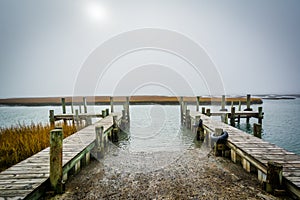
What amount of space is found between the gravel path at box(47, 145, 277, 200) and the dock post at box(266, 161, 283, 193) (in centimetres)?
26

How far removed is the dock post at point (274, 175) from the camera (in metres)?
4.42

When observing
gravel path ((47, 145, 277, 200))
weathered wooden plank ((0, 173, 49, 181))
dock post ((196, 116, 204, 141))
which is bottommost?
gravel path ((47, 145, 277, 200))

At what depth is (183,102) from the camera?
1767 cm

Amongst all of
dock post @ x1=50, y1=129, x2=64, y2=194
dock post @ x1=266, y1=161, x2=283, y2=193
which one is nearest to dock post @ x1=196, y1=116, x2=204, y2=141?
dock post @ x1=266, y1=161, x2=283, y2=193

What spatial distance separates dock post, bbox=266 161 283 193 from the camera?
14.5ft

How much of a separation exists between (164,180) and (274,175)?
8.99 feet

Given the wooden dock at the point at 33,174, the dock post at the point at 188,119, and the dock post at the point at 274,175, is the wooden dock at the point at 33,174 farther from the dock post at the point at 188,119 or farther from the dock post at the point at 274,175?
the dock post at the point at 188,119

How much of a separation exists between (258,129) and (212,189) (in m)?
4.39

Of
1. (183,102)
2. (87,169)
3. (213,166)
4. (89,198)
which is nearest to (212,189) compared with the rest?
(213,166)

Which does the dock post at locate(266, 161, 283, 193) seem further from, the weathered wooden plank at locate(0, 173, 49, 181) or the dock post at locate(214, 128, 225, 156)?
the weathered wooden plank at locate(0, 173, 49, 181)

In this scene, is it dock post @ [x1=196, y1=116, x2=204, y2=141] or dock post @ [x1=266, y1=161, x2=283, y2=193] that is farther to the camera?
dock post @ [x1=196, y1=116, x2=204, y2=141]

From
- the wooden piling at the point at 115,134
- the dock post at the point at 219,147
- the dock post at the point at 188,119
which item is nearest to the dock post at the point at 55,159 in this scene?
the dock post at the point at 219,147

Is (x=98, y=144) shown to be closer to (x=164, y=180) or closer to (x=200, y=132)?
(x=164, y=180)

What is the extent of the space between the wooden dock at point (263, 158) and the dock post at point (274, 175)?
70 mm
